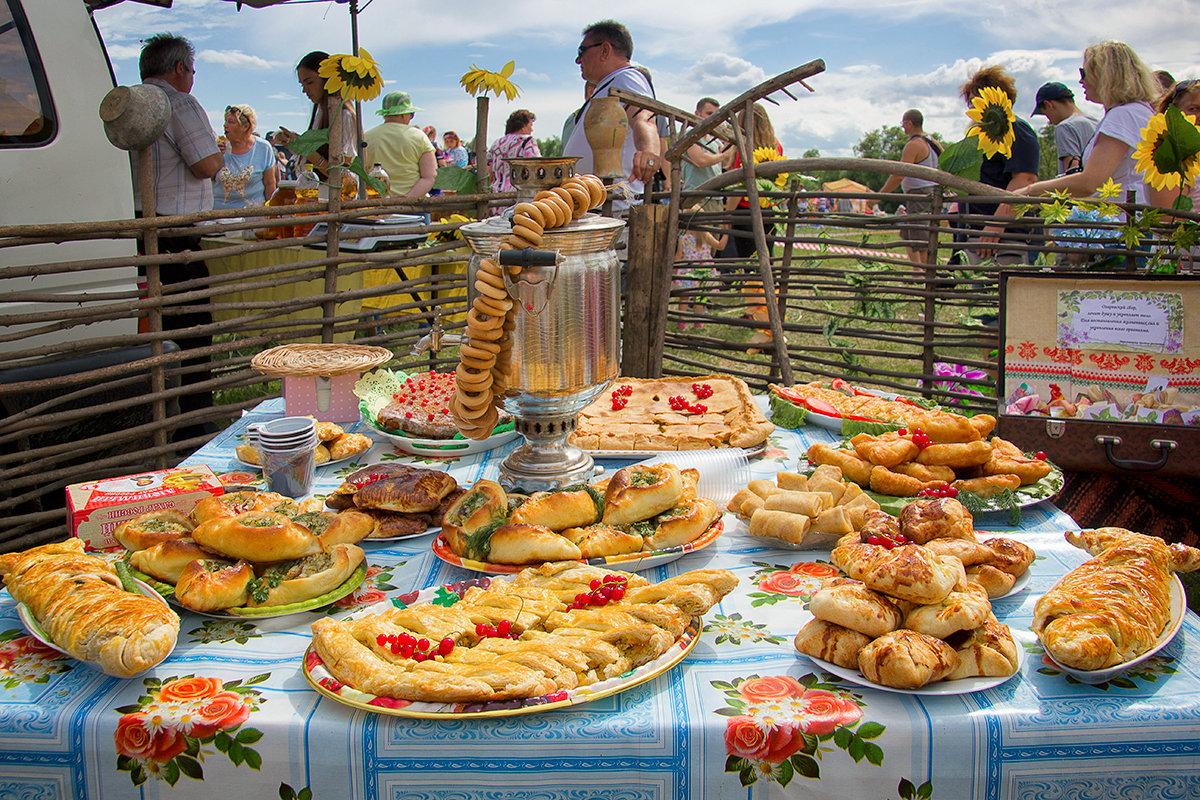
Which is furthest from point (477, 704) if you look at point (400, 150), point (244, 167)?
point (244, 167)

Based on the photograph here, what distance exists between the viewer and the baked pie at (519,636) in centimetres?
137

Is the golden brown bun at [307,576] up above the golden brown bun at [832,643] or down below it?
above

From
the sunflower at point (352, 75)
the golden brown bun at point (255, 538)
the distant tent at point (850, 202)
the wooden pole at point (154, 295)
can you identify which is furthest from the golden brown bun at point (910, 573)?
the distant tent at point (850, 202)

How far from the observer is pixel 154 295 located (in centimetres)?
389

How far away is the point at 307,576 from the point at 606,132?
3688mm

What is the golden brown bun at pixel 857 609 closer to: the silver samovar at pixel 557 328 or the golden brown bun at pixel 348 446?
the silver samovar at pixel 557 328

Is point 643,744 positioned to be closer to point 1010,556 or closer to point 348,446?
point 1010,556

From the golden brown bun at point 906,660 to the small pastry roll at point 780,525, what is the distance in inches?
19.5

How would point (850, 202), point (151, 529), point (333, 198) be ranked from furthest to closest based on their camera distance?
1. point (850, 202)
2. point (333, 198)
3. point (151, 529)

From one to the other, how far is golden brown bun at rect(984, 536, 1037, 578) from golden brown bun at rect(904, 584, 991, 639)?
232 mm

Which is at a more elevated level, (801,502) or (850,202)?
(850,202)

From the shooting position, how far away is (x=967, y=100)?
682 centimetres

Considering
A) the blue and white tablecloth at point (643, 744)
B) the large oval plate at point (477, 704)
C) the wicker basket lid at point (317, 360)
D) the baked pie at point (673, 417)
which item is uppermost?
the wicker basket lid at point (317, 360)

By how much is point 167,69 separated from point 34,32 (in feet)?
6.24
